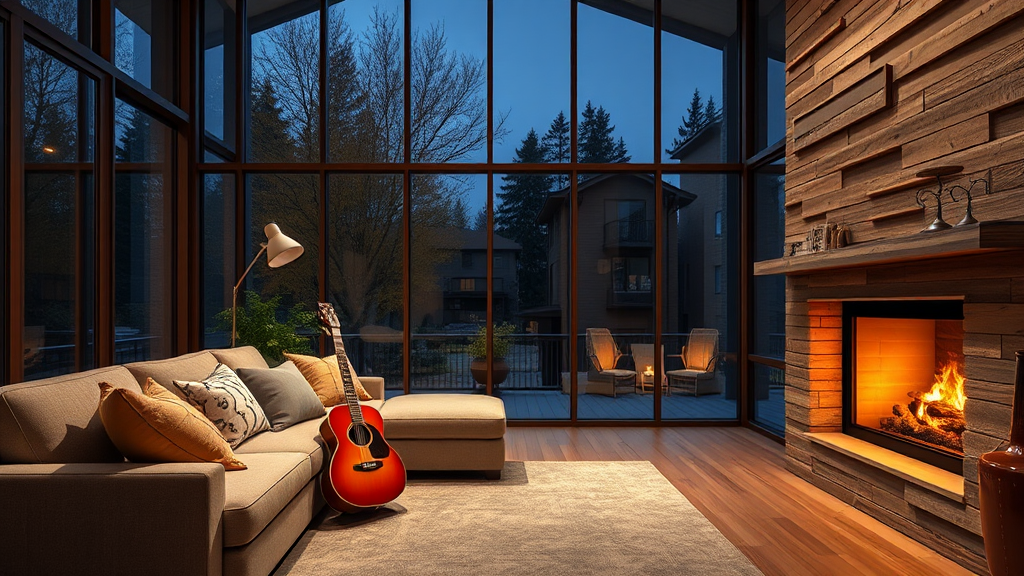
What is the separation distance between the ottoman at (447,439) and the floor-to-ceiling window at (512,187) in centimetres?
176

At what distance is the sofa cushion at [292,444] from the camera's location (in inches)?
119

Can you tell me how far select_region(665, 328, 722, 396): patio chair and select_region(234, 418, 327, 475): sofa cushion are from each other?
350 centimetres

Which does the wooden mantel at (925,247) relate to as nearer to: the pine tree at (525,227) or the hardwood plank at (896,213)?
the hardwood plank at (896,213)

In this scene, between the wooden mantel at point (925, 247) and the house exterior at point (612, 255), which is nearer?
the wooden mantel at point (925, 247)

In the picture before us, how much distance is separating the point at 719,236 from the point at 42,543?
519 centimetres

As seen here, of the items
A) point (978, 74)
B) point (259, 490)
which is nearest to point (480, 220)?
point (259, 490)

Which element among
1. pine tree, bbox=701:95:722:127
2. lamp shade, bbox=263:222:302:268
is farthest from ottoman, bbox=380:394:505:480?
pine tree, bbox=701:95:722:127

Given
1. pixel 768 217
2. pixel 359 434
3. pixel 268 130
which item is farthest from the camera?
pixel 268 130

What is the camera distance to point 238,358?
3875 millimetres

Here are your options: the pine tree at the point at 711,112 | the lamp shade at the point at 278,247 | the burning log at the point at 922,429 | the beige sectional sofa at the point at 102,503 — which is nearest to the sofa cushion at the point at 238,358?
the lamp shade at the point at 278,247

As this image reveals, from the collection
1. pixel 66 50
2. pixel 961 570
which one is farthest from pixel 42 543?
pixel 961 570

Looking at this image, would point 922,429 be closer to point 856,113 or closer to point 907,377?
point 907,377

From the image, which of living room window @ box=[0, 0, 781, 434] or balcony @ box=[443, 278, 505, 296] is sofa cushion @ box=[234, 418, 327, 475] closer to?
living room window @ box=[0, 0, 781, 434]

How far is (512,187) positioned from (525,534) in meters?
3.48
